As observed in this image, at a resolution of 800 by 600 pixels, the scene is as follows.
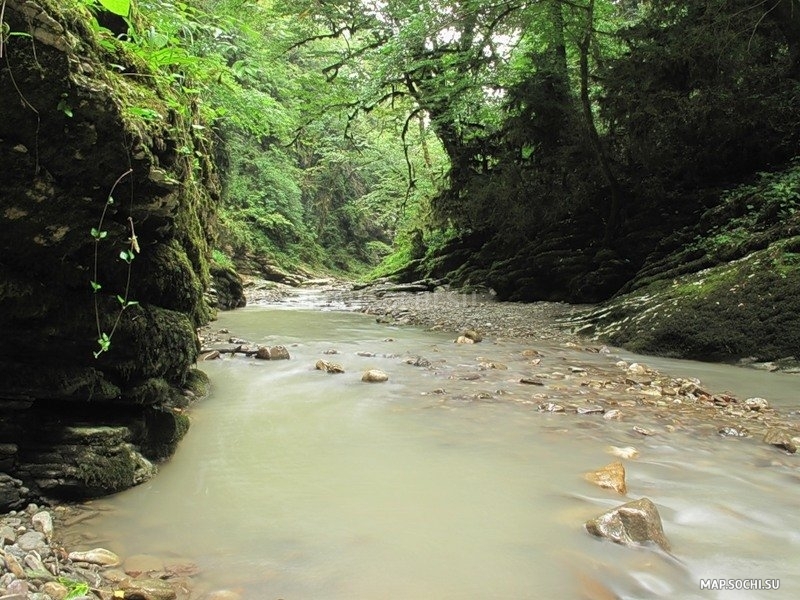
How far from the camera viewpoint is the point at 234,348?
256 inches

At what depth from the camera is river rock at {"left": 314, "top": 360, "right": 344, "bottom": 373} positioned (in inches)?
220

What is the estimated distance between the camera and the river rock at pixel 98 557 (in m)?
1.99

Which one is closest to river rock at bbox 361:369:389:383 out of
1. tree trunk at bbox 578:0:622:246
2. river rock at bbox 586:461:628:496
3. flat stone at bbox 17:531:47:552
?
river rock at bbox 586:461:628:496

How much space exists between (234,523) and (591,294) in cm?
972

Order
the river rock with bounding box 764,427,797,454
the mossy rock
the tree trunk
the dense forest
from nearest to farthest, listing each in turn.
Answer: the mossy rock
the river rock with bounding box 764,427,797,454
the dense forest
the tree trunk

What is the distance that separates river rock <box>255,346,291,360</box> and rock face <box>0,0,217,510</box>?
290cm

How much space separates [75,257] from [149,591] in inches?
67.5

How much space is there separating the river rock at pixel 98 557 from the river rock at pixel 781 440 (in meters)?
4.03

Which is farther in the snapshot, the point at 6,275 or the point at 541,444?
the point at 541,444

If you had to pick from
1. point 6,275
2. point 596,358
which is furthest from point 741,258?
point 6,275

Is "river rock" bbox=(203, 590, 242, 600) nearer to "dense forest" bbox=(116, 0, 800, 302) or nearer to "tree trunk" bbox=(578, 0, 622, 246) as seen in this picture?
"dense forest" bbox=(116, 0, 800, 302)

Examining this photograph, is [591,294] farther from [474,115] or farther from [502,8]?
[474,115]

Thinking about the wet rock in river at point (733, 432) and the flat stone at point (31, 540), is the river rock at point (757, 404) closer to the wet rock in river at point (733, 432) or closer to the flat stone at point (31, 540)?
the wet rock in river at point (733, 432)

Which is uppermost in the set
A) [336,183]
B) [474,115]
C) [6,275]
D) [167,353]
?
[336,183]
